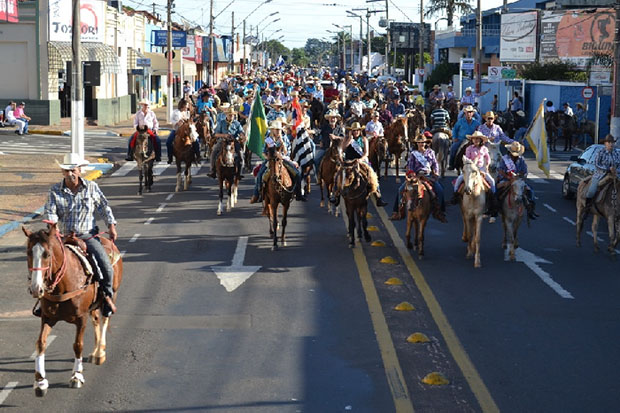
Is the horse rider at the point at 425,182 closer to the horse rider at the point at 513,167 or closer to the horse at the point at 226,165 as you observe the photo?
the horse rider at the point at 513,167

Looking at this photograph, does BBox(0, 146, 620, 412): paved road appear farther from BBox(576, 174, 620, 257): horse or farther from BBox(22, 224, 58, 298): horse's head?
BBox(22, 224, 58, 298): horse's head

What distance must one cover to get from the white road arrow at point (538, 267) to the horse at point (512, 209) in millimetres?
316

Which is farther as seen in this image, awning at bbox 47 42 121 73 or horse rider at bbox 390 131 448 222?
awning at bbox 47 42 121 73

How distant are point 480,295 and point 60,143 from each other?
29571mm

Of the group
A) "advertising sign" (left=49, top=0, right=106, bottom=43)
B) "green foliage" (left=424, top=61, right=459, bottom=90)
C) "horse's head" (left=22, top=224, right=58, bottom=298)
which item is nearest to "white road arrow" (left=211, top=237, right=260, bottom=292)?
"horse's head" (left=22, top=224, right=58, bottom=298)

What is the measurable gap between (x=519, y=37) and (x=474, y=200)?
5787cm

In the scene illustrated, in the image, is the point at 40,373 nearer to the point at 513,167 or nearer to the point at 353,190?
the point at 353,190

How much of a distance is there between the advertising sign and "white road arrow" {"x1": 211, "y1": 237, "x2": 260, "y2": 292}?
32385mm

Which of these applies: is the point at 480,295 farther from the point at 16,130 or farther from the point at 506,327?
the point at 16,130

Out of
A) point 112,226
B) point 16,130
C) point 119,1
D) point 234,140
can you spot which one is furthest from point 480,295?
point 119,1

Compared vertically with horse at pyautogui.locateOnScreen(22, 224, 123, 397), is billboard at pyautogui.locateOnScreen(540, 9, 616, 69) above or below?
above

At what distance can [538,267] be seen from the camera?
17531mm

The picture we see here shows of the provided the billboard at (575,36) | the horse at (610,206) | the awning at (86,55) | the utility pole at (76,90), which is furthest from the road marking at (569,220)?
the billboard at (575,36)

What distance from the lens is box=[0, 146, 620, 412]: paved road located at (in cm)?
1053
